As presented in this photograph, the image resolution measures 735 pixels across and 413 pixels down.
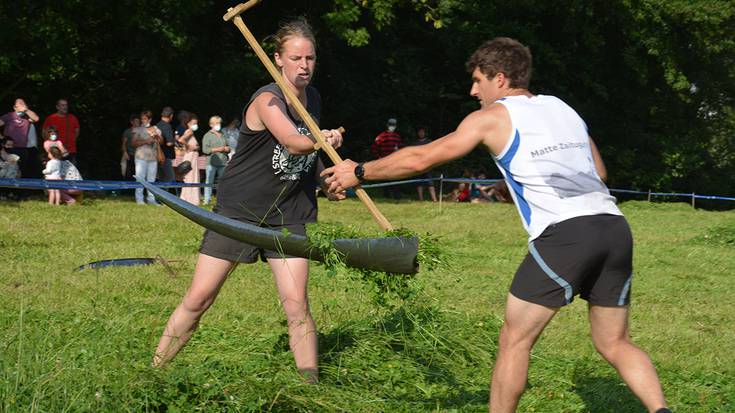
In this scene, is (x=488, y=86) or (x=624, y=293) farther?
(x=488, y=86)

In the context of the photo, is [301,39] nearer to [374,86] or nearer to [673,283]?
[673,283]

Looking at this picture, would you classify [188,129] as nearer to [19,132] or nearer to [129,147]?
[129,147]

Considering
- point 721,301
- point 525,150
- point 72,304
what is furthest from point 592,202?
point 721,301

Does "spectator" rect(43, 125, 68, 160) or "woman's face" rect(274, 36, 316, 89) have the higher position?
"woman's face" rect(274, 36, 316, 89)

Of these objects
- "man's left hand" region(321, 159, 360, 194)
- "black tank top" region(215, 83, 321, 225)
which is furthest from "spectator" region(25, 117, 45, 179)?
"man's left hand" region(321, 159, 360, 194)

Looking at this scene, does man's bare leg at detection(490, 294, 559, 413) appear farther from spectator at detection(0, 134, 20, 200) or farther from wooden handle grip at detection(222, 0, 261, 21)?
spectator at detection(0, 134, 20, 200)

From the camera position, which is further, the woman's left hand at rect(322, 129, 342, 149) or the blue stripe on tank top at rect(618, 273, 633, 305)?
the woman's left hand at rect(322, 129, 342, 149)

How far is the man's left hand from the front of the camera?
4.93m

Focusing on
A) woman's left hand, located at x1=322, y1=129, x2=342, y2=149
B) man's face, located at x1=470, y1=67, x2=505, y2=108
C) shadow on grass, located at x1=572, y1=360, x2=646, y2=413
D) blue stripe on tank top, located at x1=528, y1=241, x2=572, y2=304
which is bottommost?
shadow on grass, located at x1=572, y1=360, x2=646, y2=413

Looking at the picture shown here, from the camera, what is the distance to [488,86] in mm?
4754

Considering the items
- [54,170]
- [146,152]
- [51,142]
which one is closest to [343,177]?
[54,170]

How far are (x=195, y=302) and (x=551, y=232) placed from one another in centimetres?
198

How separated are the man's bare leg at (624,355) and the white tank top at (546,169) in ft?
1.54

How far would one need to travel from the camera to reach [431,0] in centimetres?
2286
